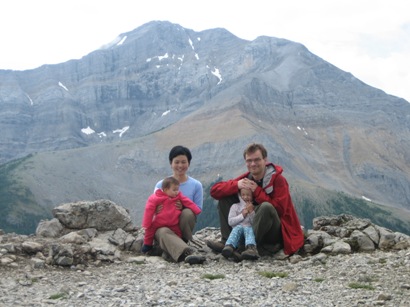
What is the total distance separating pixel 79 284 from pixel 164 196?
12.7 feet

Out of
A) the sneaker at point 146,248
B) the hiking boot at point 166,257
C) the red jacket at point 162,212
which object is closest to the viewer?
the hiking boot at point 166,257

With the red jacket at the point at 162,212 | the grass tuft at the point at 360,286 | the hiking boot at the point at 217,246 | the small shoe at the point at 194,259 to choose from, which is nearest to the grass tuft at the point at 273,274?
the grass tuft at the point at 360,286

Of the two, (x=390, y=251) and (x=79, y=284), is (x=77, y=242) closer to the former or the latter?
(x=79, y=284)

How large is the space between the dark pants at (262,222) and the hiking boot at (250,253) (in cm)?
36

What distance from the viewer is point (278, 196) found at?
43.7 ft

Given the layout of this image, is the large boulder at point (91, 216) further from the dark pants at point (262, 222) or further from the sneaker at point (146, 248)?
the dark pants at point (262, 222)

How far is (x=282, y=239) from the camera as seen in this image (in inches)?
544

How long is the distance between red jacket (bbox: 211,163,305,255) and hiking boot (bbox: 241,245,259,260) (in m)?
A: 1.02

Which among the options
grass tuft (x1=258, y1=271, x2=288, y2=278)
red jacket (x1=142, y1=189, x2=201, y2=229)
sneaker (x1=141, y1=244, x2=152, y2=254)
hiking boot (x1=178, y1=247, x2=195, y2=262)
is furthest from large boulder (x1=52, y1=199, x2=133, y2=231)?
grass tuft (x1=258, y1=271, x2=288, y2=278)

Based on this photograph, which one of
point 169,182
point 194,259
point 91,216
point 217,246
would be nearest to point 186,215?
point 169,182

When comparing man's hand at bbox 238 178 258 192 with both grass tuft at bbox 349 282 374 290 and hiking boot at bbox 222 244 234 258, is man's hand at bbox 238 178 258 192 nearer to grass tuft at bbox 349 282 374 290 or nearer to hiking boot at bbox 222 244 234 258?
hiking boot at bbox 222 244 234 258

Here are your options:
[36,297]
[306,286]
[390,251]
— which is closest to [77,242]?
[36,297]

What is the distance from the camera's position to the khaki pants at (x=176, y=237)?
526 inches

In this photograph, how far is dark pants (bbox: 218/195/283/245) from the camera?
12.9 m
